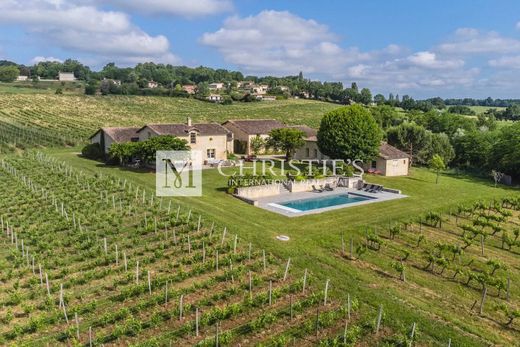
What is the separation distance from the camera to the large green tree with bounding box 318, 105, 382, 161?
40625mm

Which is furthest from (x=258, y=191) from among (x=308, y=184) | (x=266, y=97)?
(x=266, y=97)

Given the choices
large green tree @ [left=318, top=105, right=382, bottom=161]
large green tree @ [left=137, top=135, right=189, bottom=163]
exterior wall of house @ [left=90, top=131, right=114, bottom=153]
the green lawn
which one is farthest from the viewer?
exterior wall of house @ [left=90, top=131, right=114, bottom=153]

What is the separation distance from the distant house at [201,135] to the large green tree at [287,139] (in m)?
4.89

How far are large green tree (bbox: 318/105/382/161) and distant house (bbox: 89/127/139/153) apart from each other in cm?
1938

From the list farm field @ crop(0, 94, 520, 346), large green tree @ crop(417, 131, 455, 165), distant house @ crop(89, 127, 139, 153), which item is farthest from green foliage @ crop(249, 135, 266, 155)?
large green tree @ crop(417, 131, 455, 165)

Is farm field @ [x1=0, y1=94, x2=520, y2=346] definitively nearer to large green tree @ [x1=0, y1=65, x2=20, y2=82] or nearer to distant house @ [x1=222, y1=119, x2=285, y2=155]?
distant house @ [x1=222, y1=119, x2=285, y2=155]

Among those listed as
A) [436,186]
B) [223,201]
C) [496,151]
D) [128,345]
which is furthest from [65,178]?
[496,151]

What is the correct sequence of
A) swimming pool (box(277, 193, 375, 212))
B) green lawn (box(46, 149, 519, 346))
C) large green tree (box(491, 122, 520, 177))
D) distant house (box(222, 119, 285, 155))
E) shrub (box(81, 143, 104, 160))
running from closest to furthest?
green lawn (box(46, 149, 519, 346)), swimming pool (box(277, 193, 375, 212)), shrub (box(81, 143, 104, 160)), large green tree (box(491, 122, 520, 177)), distant house (box(222, 119, 285, 155))

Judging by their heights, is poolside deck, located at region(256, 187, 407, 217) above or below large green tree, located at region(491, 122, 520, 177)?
below

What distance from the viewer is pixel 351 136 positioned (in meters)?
40.6

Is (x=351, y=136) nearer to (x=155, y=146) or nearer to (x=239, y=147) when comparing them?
(x=239, y=147)

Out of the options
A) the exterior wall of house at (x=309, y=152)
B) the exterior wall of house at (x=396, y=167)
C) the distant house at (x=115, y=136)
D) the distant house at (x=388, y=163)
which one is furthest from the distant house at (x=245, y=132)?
the exterior wall of house at (x=396, y=167)

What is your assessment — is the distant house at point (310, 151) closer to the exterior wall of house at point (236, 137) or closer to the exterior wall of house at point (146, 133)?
the exterior wall of house at point (236, 137)

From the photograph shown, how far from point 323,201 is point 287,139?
1367cm
